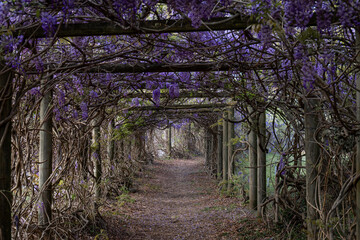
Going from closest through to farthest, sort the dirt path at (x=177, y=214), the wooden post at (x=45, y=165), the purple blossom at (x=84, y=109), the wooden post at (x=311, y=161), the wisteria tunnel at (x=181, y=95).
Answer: the wisteria tunnel at (x=181, y=95), the wooden post at (x=311, y=161), the wooden post at (x=45, y=165), the purple blossom at (x=84, y=109), the dirt path at (x=177, y=214)

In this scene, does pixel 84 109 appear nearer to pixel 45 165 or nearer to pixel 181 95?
pixel 45 165

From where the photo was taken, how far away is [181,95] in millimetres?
7496

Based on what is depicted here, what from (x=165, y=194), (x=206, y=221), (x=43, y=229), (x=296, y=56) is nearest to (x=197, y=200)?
(x=165, y=194)

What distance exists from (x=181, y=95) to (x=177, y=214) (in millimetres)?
2578

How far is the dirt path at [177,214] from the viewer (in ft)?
20.2

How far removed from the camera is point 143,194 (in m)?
10.5

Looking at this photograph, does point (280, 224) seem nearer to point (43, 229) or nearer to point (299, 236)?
point (299, 236)

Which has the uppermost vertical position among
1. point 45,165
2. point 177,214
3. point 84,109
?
point 84,109

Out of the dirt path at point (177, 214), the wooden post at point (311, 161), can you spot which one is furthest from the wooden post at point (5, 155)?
the dirt path at point (177, 214)

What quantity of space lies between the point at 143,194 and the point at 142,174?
3.88 meters

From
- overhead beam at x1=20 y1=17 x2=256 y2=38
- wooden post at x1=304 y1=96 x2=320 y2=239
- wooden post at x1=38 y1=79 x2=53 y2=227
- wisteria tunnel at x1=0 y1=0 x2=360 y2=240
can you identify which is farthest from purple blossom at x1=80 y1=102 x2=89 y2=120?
wooden post at x1=304 y1=96 x2=320 y2=239

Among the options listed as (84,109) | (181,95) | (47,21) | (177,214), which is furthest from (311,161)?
(177,214)

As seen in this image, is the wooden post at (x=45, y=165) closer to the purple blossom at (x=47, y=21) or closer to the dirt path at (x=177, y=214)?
the purple blossom at (x=47, y=21)

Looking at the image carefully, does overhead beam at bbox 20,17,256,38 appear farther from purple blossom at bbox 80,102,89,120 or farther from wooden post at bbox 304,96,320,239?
purple blossom at bbox 80,102,89,120
